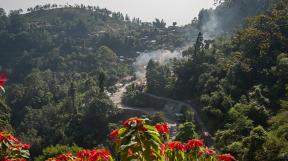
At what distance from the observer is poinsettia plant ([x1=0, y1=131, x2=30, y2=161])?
646 cm

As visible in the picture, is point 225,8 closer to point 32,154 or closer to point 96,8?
point 96,8

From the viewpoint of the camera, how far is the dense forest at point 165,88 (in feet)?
81.2

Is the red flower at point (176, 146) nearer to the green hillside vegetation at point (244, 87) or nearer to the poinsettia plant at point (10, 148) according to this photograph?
the poinsettia plant at point (10, 148)

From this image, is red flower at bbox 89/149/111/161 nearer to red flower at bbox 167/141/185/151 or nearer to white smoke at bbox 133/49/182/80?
red flower at bbox 167/141/185/151

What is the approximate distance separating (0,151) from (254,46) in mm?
40828

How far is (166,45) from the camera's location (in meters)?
102

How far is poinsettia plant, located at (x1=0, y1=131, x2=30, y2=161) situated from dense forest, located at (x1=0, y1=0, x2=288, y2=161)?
0.16 feet

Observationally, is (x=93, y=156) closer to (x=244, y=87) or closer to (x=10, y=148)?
(x=10, y=148)

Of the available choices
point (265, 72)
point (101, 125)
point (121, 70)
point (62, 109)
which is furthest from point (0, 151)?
point (121, 70)

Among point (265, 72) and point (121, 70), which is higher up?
point (265, 72)

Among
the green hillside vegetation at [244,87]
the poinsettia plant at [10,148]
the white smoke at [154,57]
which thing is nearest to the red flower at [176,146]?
the poinsettia plant at [10,148]

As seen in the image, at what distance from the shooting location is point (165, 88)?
5469 cm

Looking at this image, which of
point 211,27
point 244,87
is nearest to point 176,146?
point 244,87

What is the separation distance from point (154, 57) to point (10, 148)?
88956 mm
